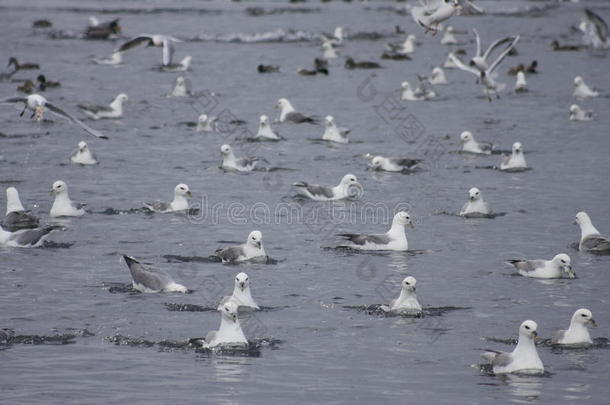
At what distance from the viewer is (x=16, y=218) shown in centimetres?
2367

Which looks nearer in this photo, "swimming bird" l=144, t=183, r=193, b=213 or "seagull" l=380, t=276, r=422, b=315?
"seagull" l=380, t=276, r=422, b=315

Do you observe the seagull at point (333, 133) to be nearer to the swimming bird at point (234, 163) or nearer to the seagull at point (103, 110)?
the swimming bird at point (234, 163)

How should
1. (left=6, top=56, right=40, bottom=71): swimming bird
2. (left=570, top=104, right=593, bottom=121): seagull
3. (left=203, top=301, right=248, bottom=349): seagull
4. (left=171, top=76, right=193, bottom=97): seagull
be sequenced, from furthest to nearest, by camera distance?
(left=6, top=56, right=40, bottom=71): swimming bird, (left=171, top=76, right=193, bottom=97): seagull, (left=570, top=104, right=593, bottom=121): seagull, (left=203, top=301, right=248, bottom=349): seagull

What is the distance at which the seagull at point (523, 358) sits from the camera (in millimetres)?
15180

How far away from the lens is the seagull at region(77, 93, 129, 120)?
127ft

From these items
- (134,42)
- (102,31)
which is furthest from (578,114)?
(102,31)

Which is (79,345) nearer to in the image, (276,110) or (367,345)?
(367,345)

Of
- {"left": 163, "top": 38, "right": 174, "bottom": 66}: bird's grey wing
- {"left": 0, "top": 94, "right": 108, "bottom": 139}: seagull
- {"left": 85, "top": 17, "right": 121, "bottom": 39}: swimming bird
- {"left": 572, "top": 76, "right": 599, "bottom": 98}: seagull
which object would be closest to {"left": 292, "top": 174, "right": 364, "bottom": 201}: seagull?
{"left": 163, "top": 38, "right": 174, "bottom": 66}: bird's grey wing

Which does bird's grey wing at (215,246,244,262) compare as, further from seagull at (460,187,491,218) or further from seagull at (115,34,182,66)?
seagull at (115,34,182,66)

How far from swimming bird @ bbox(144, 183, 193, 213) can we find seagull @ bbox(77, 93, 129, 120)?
13.7m

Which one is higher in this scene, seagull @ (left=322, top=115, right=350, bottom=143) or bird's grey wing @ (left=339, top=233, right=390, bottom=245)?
seagull @ (left=322, top=115, right=350, bottom=143)

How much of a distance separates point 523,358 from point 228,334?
377 centimetres

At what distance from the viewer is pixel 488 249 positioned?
22578mm

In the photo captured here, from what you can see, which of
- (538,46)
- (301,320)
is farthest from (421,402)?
(538,46)
